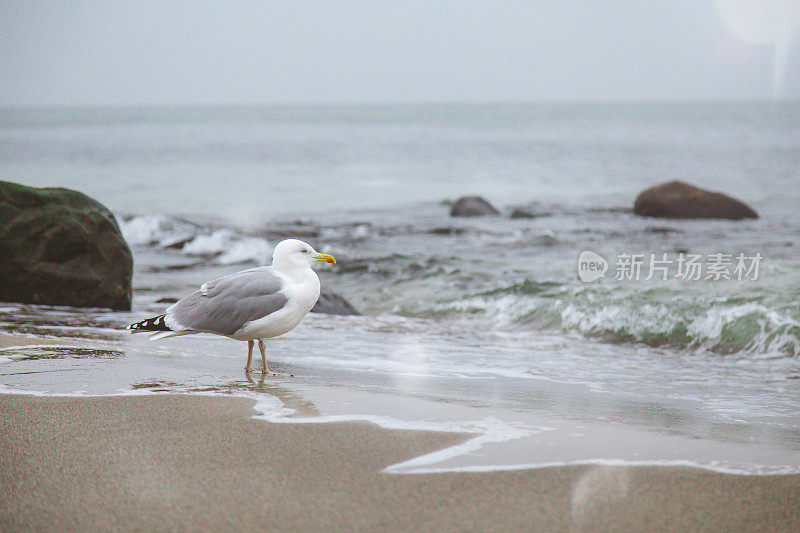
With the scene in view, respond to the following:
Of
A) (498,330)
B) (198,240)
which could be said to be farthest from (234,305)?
(198,240)

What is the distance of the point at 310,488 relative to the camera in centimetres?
286

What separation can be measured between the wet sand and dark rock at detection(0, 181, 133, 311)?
13.9ft

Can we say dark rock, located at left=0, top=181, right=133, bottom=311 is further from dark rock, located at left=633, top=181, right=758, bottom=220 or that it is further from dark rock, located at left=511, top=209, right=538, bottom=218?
dark rock, located at left=633, top=181, right=758, bottom=220

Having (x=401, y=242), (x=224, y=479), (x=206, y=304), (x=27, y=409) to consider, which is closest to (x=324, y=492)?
(x=224, y=479)

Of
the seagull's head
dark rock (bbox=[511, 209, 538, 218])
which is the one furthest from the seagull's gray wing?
dark rock (bbox=[511, 209, 538, 218])

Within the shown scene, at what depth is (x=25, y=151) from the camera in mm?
43094

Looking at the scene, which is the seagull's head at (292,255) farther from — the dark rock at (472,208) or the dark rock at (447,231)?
the dark rock at (472,208)

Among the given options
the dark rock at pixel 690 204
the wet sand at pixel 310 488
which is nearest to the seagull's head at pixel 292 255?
the wet sand at pixel 310 488

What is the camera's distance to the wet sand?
2.62 m

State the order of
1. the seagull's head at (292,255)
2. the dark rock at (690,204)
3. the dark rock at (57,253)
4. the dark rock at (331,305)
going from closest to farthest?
the seagull's head at (292,255) < the dark rock at (57,253) < the dark rock at (331,305) < the dark rock at (690,204)

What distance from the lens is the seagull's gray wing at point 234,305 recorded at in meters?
4.56

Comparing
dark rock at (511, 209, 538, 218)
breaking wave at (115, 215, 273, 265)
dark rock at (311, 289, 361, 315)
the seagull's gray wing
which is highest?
dark rock at (511, 209, 538, 218)

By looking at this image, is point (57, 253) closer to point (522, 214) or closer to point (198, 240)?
point (198, 240)

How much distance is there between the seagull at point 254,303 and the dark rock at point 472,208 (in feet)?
42.8
